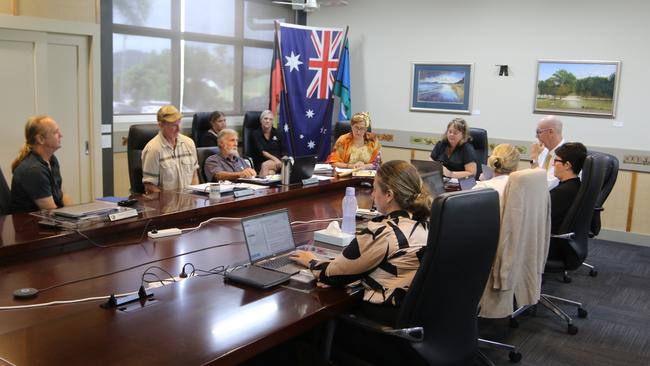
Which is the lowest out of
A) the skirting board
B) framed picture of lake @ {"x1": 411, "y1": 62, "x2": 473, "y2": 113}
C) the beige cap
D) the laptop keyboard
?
the skirting board

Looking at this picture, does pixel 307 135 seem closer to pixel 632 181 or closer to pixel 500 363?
pixel 632 181

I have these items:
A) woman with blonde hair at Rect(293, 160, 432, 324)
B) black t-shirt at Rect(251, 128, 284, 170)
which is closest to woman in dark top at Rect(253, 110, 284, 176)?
black t-shirt at Rect(251, 128, 284, 170)

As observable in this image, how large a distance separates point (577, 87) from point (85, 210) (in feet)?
16.4

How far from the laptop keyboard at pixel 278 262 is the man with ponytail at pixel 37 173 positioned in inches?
56.9

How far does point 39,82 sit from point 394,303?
13.4 feet

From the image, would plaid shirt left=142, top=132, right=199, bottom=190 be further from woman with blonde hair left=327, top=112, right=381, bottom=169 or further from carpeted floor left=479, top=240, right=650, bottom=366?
carpeted floor left=479, top=240, right=650, bottom=366

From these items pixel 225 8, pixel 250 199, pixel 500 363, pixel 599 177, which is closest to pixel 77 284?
pixel 250 199

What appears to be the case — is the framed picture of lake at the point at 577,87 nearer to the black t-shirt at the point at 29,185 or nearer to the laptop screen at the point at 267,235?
the laptop screen at the point at 267,235

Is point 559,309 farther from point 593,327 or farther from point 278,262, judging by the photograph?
point 278,262

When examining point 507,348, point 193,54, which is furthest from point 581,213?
point 193,54

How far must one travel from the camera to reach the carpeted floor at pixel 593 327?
3.39 meters

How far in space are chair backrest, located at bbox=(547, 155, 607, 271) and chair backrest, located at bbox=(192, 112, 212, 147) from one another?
3.79 metres

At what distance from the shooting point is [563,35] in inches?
243

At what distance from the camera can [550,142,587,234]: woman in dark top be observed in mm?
3801
